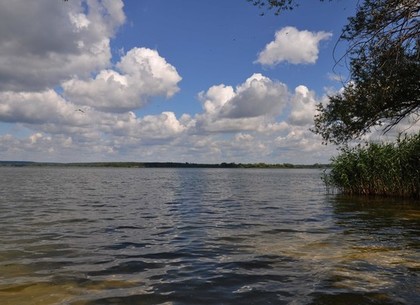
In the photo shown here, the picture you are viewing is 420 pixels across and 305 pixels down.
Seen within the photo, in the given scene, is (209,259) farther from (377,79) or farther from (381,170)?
(381,170)

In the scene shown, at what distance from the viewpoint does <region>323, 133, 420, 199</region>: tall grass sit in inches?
1109

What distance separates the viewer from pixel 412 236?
15.4 m

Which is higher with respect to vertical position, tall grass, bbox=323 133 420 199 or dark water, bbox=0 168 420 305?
tall grass, bbox=323 133 420 199

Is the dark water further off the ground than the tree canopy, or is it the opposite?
the tree canopy

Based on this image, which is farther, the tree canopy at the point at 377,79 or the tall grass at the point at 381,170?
the tall grass at the point at 381,170

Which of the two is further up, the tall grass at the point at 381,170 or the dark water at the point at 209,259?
the tall grass at the point at 381,170

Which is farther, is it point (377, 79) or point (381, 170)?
point (381, 170)

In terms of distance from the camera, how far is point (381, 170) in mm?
30766

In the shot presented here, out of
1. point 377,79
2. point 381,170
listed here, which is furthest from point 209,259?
point 381,170

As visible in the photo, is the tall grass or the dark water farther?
the tall grass

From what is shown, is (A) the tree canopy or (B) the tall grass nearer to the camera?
(A) the tree canopy

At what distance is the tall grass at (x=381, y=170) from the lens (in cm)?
2816

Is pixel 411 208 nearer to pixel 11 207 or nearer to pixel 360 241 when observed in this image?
pixel 360 241

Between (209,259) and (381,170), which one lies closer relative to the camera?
(209,259)
